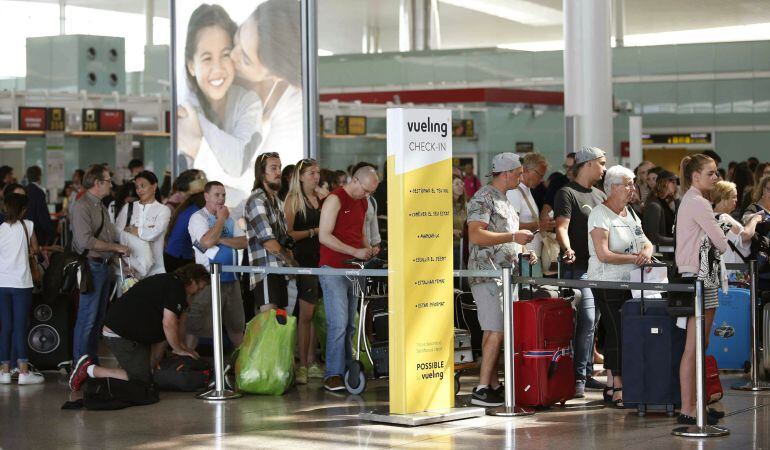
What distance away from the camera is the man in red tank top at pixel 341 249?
8.40 metres

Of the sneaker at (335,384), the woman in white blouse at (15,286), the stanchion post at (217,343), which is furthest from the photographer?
the woman in white blouse at (15,286)

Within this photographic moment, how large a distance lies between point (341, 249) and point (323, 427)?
153 centimetres

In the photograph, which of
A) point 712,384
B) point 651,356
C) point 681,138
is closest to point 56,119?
point 681,138

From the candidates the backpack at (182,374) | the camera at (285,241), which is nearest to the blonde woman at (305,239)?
the camera at (285,241)

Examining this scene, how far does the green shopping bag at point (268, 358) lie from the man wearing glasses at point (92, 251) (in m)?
1.55

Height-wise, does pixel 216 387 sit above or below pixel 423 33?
below

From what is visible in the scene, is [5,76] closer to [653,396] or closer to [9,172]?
[9,172]

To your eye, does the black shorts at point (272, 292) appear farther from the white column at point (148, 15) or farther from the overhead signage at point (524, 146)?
the white column at point (148, 15)

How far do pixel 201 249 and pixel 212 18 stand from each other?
3.89m

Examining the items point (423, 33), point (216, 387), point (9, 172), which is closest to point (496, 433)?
point (216, 387)

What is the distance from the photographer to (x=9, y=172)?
14.4 metres

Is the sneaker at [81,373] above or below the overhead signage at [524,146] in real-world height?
below

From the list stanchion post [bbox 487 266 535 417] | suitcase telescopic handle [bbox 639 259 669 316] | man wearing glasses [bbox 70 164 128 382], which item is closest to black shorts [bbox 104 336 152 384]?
man wearing glasses [bbox 70 164 128 382]

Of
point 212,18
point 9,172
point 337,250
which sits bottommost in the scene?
point 337,250
